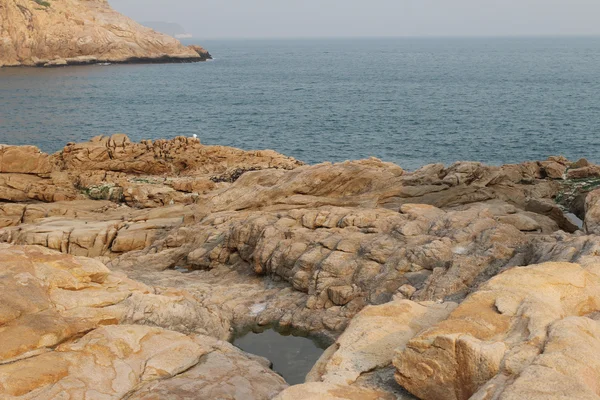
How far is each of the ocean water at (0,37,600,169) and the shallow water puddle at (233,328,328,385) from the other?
41.9 m

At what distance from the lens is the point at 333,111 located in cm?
10375

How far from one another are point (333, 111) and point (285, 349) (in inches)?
3299

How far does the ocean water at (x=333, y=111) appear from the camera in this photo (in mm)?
74312

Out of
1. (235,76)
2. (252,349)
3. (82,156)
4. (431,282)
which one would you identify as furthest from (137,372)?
(235,76)

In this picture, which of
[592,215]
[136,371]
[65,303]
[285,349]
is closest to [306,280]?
[285,349]

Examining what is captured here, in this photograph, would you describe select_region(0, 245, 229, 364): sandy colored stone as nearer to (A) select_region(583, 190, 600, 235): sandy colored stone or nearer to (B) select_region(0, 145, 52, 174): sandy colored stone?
(A) select_region(583, 190, 600, 235): sandy colored stone

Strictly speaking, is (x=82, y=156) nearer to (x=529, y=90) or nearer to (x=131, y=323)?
(x=131, y=323)

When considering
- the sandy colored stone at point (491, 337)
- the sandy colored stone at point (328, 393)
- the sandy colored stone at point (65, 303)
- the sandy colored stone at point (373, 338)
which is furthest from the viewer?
the sandy colored stone at point (65, 303)

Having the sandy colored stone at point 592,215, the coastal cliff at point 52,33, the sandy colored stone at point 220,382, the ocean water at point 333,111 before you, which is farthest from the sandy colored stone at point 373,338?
the coastal cliff at point 52,33

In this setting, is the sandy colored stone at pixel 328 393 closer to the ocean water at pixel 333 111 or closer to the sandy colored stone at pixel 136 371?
the sandy colored stone at pixel 136 371

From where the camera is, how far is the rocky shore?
40.4 feet

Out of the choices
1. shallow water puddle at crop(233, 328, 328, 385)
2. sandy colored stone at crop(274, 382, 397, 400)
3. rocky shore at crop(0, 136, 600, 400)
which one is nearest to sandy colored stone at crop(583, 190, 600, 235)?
rocky shore at crop(0, 136, 600, 400)

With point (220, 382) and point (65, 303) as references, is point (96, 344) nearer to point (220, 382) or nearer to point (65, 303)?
point (65, 303)

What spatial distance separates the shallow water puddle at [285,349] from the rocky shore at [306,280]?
0.65m
